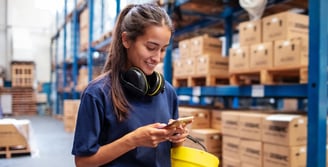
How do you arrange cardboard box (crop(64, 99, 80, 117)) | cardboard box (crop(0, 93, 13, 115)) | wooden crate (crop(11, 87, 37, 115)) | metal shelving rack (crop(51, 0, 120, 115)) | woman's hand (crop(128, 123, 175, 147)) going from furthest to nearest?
wooden crate (crop(11, 87, 37, 115))
cardboard box (crop(0, 93, 13, 115))
cardboard box (crop(64, 99, 80, 117))
metal shelving rack (crop(51, 0, 120, 115))
woman's hand (crop(128, 123, 175, 147))

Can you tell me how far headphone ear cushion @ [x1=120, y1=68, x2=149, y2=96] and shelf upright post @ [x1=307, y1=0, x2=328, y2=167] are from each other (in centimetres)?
175

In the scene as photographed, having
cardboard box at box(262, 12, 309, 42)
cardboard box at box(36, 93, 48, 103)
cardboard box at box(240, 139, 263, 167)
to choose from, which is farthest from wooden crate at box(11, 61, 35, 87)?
cardboard box at box(262, 12, 309, 42)

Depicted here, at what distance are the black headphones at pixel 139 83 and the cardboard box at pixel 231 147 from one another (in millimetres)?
2361

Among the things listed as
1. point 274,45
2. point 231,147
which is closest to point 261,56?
point 274,45

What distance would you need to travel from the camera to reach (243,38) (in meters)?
3.54

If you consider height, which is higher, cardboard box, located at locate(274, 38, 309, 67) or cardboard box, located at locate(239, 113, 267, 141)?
cardboard box, located at locate(274, 38, 309, 67)

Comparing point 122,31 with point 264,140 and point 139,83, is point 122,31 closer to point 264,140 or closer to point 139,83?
point 139,83

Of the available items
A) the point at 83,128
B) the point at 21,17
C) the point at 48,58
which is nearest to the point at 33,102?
the point at 48,58

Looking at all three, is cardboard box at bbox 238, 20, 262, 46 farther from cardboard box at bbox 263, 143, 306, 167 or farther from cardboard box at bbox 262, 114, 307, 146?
cardboard box at bbox 263, 143, 306, 167

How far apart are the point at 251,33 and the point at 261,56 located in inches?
14.4

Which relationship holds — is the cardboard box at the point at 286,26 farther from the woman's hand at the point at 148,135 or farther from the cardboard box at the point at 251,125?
the woman's hand at the point at 148,135

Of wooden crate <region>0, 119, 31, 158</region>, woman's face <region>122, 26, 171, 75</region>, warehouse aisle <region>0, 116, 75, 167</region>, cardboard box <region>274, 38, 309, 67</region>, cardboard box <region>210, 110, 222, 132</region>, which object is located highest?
cardboard box <region>274, 38, 309, 67</region>

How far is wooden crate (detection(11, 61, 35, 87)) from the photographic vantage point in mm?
14750

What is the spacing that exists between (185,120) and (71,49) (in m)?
11.4
